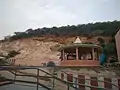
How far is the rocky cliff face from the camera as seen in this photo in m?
31.5

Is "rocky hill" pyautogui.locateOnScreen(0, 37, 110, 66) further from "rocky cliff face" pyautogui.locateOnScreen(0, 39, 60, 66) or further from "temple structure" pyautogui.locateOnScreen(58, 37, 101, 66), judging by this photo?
"temple structure" pyautogui.locateOnScreen(58, 37, 101, 66)

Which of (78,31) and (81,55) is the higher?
(78,31)

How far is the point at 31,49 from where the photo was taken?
3516cm

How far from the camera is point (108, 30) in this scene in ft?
114

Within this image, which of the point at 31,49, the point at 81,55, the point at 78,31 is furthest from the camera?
the point at 78,31

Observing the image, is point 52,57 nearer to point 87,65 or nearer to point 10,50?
point 10,50

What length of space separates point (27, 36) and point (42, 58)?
406 inches

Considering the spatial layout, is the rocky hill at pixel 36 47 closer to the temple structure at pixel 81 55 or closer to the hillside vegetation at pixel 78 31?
the hillside vegetation at pixel 78 31

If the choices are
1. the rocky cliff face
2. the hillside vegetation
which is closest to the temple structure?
the rocky cliff face

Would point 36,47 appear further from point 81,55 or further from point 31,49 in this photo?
point 81,55

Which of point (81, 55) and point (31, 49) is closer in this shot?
point (81, 55)

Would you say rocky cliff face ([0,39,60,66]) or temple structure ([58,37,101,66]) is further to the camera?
rocky cliff face ([0,39,60,66])

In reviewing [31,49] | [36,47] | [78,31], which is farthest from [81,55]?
[78,31]

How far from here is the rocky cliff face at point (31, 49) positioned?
3150 cm
